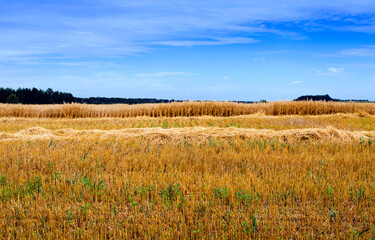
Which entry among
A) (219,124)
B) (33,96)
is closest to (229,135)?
(219,124)

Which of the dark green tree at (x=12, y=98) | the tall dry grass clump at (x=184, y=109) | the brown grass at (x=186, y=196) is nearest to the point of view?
the brown grass at (x=186, y=196)

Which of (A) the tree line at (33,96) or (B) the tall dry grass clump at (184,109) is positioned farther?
(A) the tree line at (33,96)

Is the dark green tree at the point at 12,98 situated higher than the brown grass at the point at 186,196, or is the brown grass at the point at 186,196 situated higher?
the dark green tree at the point at 12,98

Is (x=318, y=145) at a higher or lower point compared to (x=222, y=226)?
higher

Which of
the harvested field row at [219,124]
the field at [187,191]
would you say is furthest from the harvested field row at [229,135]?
the harvested field row at [219,124]

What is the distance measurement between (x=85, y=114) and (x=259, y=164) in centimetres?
2103

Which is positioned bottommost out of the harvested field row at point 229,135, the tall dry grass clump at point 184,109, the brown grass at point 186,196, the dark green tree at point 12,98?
the brown grass at point 186,196

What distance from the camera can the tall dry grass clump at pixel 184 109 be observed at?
25812 mm

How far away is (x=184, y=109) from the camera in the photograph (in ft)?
84.4

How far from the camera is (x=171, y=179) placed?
6.43 m

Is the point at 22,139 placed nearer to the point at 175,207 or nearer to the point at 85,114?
the point at 175,207

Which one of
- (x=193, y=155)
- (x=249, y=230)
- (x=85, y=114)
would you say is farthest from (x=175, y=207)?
(x=85, y=114)

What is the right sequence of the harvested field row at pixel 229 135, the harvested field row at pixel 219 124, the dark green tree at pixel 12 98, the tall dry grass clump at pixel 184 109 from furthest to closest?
the dark green tree at pixel 12 98 → the tall dry grass clump at pixel 184 109 → the harvested field row at pixel 219 124 → the harvested field row at pixel 229 135

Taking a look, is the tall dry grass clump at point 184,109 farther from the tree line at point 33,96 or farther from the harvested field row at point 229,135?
the tree line at point 33,96
